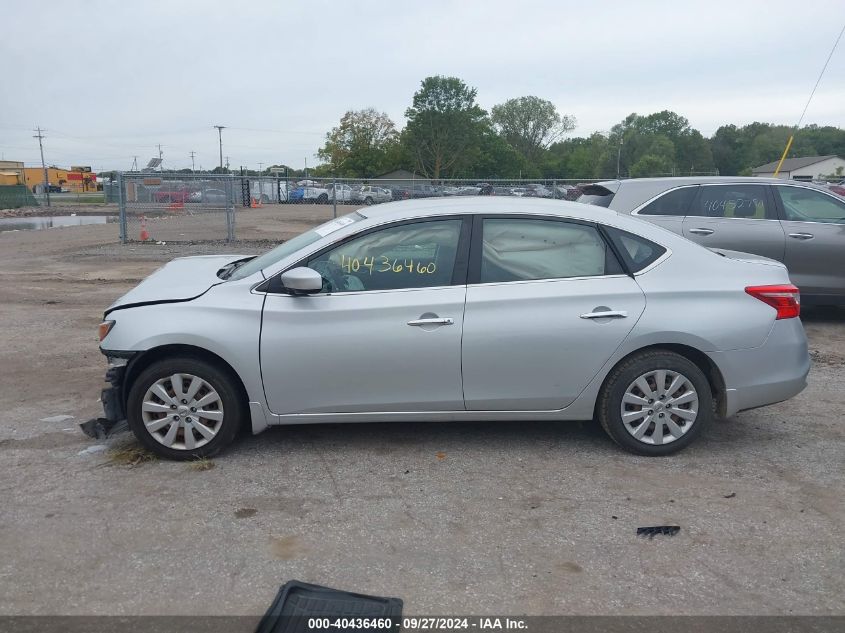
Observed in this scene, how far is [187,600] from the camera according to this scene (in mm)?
3346

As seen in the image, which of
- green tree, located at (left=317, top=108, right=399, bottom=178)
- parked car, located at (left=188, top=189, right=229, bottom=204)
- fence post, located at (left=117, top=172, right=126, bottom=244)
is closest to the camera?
fence post, located at (left=117, top=172, right=126, bottom=244)

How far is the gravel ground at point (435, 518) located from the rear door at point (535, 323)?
0.49m

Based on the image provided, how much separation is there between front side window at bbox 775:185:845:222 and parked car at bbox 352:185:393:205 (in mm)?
13832

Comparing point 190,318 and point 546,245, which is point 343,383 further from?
point 546,245

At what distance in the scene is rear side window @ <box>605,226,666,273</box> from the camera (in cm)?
507

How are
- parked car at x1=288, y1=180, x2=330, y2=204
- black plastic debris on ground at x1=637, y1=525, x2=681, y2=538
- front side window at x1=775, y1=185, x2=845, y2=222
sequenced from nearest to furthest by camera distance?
black plastic debris on ground at x1=637, y1=525, x2=681, y2=538 < front side window at x1=775, y1=185, x2=845, y2=222 < parked car at x1=288, y1=180, x2=330, y2=204

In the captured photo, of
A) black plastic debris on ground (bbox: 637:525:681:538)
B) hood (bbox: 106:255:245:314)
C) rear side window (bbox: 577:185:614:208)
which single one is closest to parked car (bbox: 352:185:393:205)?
rear side window (bbox: 577:185:614:208)

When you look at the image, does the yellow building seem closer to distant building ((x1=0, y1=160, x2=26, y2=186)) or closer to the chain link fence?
distant building ((x1=0, y1=160, x2=26, y2=186))

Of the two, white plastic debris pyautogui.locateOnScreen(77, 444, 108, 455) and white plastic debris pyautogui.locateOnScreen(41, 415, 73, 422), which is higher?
white plastic debris pyautogui.locateOnScreen(41, 415, 73, 422)

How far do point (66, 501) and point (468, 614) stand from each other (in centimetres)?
249

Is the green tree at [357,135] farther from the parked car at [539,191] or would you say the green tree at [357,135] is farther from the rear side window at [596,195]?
the rear side window at [596,195]

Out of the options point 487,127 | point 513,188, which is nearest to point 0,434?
point 513,188

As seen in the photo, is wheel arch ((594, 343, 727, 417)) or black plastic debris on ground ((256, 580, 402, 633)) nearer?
black plastic debris on ground ((256, 580, 402, 633))

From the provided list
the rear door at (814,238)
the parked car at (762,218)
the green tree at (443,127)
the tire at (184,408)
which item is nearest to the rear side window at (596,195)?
the parked car at (762,218)
